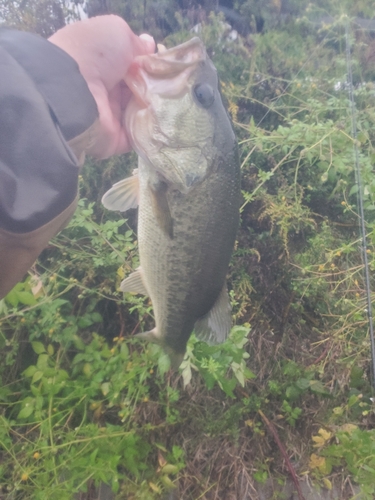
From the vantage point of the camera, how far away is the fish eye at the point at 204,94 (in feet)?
4.50

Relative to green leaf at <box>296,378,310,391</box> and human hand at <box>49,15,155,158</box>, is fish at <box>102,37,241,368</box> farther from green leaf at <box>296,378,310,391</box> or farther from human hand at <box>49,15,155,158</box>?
green leaf at <box>296,378,310,391</box>

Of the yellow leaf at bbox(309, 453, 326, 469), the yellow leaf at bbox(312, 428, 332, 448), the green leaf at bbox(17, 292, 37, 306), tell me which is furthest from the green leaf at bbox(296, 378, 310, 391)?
the green leaf at bbox(17, 292, 37, 306)

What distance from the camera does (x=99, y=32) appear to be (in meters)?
1.31

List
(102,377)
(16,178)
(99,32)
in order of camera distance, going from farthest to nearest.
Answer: (102,377) → (99,32) → (16,178)

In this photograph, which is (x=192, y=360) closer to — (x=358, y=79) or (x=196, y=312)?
(x=196, y=312)

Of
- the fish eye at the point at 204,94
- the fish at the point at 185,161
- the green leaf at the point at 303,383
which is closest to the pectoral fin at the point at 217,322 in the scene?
the fish at the point at 185,161

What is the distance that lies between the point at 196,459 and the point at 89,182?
5.78 feet

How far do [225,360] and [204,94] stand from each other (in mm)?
1086

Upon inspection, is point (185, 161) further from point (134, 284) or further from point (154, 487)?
point (154, 487)

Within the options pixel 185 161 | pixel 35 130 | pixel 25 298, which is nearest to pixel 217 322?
pixel 185 161

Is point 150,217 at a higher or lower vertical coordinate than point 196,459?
higher

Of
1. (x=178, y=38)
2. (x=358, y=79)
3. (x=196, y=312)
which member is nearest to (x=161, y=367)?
(x=196, y=312)

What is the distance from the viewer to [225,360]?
175 centimetres

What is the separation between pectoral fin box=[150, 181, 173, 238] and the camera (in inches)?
55.1
